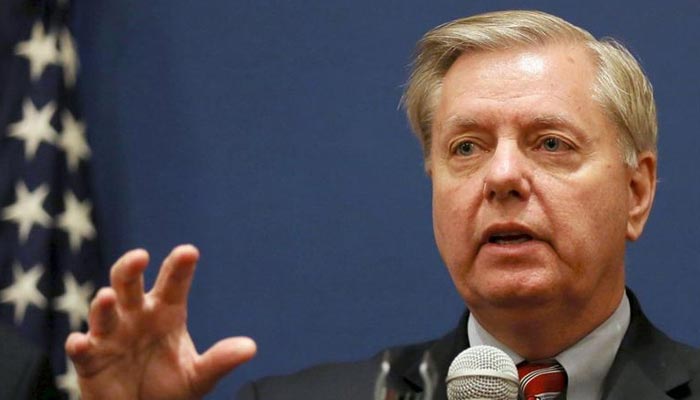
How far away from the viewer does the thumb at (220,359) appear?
1621mm

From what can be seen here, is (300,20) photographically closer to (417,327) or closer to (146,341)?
(417,327)

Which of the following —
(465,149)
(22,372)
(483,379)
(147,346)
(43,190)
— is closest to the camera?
(483,379)

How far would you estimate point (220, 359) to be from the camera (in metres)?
1.65

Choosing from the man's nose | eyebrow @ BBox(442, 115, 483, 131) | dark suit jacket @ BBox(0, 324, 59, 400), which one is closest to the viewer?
dark suit jacket @ BBox(0, 324, 59, 400)

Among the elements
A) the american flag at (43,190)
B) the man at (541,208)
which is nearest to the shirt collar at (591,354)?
the man at (541,208)

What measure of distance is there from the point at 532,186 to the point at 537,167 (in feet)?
0.15

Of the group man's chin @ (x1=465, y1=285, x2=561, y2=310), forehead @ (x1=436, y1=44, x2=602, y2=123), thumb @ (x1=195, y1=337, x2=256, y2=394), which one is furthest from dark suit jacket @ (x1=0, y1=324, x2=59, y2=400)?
forehead @ (x1=436, y1=44, x2=602, y2=123)

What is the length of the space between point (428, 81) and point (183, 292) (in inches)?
33.9

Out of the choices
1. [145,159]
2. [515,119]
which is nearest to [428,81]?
[515,119]

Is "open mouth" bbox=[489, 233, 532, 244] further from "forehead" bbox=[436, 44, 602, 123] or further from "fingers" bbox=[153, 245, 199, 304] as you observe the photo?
"fingers" bbox=[153, 245, 199, 304]

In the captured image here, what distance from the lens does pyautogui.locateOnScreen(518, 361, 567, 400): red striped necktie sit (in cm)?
209

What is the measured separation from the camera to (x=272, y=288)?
2.90 meters

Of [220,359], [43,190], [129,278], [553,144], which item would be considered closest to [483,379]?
[220,359]

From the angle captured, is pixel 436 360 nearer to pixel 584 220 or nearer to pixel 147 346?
pixel 584 220
